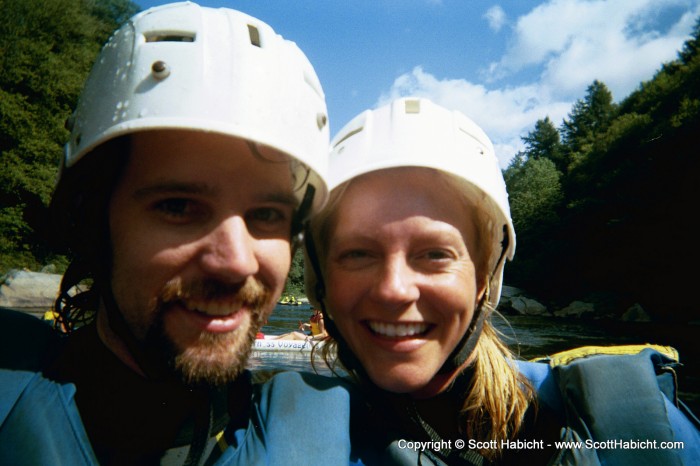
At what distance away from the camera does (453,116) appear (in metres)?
2.38

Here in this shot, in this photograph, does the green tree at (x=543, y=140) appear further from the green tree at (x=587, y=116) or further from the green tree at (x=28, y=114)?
the green tree at (x=28, y=114)

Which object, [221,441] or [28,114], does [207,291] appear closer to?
[221,441]

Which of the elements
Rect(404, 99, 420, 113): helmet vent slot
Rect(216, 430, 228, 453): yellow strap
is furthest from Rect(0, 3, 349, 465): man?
Rect(404, 99, 420, 113): helmet vent slot

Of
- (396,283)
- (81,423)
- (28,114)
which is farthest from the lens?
(28,114)

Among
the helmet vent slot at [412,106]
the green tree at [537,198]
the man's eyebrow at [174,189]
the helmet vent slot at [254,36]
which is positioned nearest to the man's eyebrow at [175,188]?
the man's eyebrow at [174,189]

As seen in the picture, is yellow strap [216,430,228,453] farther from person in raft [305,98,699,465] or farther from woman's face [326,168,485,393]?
woman's face [326,168,485,393]

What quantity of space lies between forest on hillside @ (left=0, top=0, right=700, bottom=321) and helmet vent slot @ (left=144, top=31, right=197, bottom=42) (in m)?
14.3

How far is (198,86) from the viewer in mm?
1561

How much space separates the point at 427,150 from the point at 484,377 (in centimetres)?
120

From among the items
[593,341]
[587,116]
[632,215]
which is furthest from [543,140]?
[593,341]

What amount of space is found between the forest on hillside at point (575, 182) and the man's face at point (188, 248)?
14504 millimetres

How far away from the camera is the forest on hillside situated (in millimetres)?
21750

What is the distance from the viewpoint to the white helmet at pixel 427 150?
202 centimetres

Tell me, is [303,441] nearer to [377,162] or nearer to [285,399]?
[285,399]
